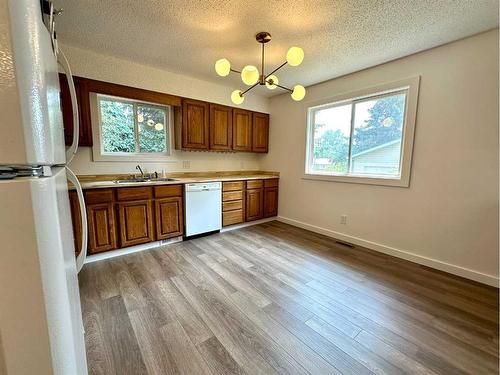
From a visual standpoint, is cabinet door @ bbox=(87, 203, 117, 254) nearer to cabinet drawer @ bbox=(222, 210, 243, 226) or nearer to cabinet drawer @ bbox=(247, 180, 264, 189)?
cabinet drawer @ bbox=(222, 210, 243, 226)

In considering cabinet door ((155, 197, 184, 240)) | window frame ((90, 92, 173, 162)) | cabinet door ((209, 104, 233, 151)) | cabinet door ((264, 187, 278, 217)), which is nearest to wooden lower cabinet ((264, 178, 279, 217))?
cabinet door ((264, 187, 278, 217))

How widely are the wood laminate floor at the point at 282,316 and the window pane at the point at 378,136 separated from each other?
4.05ft

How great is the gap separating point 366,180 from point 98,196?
341 centimetres

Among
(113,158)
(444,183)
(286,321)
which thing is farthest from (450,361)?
(113,158)

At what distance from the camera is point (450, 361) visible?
1.34 m

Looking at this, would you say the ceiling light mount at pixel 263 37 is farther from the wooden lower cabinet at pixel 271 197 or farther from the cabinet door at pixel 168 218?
the wooden lower cabinet at pixel 271 197

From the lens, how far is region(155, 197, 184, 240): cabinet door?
2.91 metres

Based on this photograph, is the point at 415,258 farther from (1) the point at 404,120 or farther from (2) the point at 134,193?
(2) the point at 134,193

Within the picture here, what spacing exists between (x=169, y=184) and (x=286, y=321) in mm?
2193

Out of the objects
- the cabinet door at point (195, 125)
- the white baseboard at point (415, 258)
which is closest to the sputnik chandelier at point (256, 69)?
the cabinet door at point (195, 125)

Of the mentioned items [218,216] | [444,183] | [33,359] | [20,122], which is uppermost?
[20,122]

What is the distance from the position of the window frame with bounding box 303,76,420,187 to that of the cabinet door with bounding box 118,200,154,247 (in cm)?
262

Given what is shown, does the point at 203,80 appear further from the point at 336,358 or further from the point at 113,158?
the point at 336,358

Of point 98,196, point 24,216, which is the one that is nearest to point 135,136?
point 98,196
